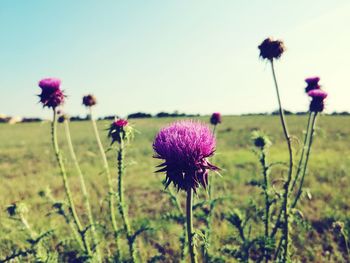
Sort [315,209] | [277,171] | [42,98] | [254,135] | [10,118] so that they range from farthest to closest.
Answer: [10,118], [277,171], [315,209], [254,135], [42,98]

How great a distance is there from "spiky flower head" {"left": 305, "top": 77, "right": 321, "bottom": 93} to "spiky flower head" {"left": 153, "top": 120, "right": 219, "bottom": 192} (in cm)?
274

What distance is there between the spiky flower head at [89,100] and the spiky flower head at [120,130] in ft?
6.96

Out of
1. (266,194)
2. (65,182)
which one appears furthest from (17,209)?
(266,194)

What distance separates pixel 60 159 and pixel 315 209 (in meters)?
6.42

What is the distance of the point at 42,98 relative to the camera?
16.7ft

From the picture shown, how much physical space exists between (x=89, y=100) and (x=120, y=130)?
2.22 m

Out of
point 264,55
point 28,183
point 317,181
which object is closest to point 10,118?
point 28,183

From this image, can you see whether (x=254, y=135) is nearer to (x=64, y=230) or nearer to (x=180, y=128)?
(x=180, y=128)

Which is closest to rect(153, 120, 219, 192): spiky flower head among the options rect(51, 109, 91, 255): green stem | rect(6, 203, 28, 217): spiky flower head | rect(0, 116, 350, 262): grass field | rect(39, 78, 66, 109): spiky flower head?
rect(0, 116, 350, 262): grass field

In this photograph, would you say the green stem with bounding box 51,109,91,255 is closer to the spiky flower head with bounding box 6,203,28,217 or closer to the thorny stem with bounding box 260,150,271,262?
the spiky flower head with bounding box 6,203,28,217

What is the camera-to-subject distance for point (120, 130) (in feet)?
15.0

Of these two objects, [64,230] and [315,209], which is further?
[315,209]

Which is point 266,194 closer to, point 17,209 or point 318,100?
point 318,100

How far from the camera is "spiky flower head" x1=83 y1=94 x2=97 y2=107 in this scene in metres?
6.61
